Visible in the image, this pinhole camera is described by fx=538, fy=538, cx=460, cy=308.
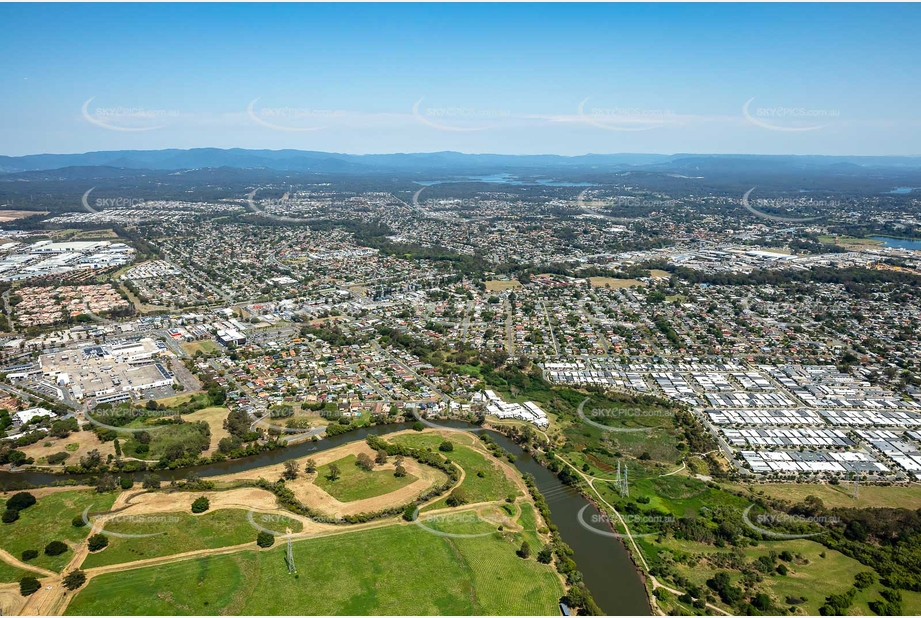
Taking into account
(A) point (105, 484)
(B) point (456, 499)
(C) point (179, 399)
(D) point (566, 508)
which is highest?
(C) point (179, 399)

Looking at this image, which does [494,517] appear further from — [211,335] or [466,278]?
[466,278]

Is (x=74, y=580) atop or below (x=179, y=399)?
below

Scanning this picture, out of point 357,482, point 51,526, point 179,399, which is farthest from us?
point 179,399

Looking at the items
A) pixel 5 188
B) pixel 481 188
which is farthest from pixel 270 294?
pixel 5 188

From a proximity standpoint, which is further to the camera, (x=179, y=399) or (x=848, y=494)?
(x=179, y=399)

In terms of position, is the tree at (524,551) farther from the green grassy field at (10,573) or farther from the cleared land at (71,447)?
the cleared land at (71,447)

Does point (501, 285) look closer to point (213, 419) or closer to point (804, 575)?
point (213, 419)

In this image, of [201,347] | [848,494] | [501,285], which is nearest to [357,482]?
[848,494]
